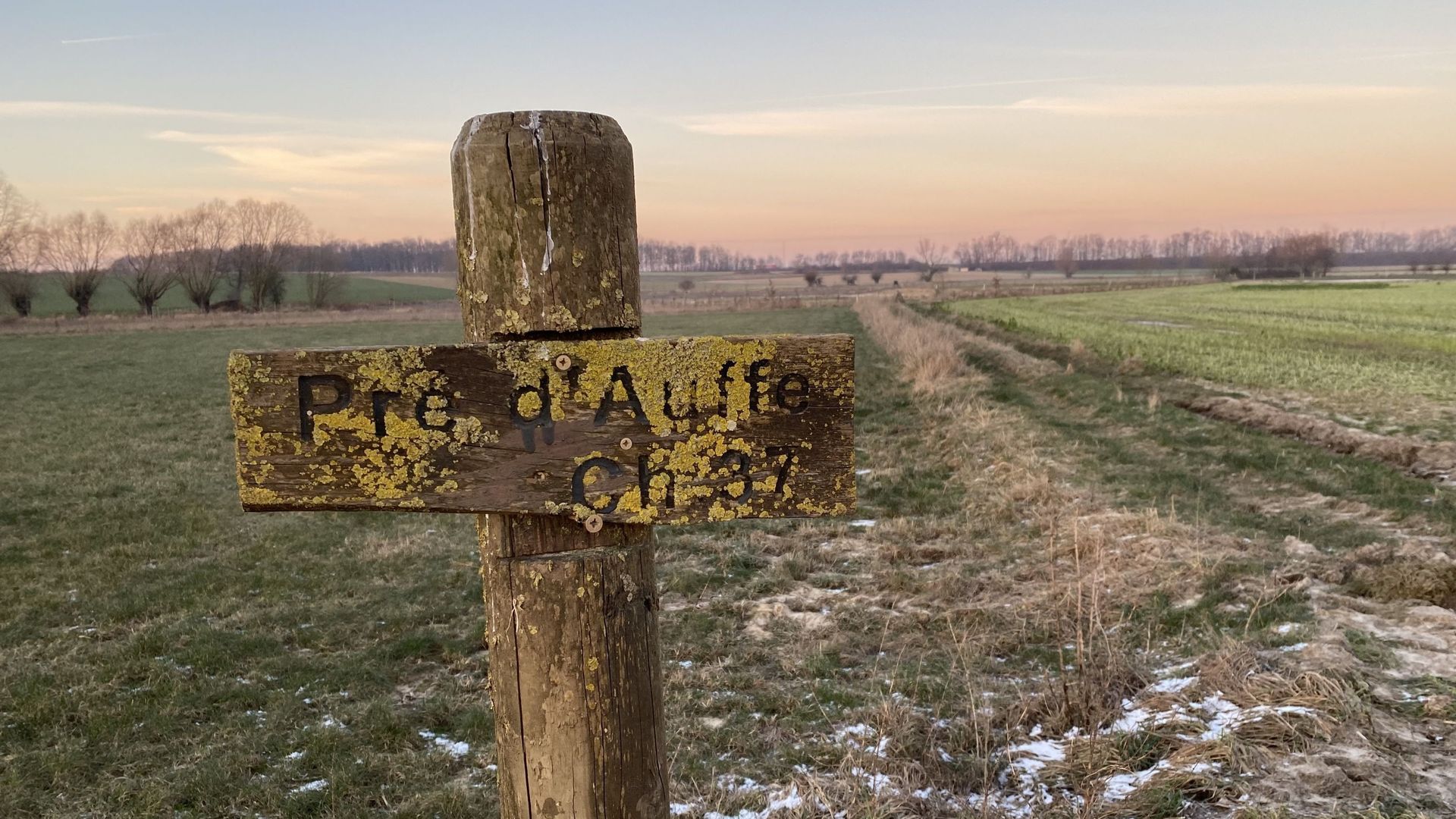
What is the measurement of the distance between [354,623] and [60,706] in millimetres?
1640

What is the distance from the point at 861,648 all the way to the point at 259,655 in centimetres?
370

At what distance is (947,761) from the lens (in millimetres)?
3590

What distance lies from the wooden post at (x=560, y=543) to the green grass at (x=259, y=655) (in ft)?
7.22

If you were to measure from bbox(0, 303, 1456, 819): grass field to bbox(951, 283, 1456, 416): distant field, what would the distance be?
750 centimetres

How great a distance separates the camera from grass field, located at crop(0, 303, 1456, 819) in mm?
3443

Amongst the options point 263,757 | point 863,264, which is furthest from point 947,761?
point 863,264

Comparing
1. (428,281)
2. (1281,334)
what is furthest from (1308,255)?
(428,281)

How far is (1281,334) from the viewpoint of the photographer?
26.5 m

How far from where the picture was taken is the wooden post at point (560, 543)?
160 cm

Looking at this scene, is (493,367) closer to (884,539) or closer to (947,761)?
(947,761)

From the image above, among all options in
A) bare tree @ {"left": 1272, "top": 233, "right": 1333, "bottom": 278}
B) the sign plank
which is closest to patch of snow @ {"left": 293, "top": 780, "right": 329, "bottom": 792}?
the sign plank

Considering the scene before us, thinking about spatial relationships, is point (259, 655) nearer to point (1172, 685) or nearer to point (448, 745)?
point (448, 745)

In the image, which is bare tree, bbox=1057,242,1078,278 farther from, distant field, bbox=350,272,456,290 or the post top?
the post top

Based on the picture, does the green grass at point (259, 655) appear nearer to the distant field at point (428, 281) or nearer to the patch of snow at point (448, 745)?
the patch of snow at point (448, 745)
